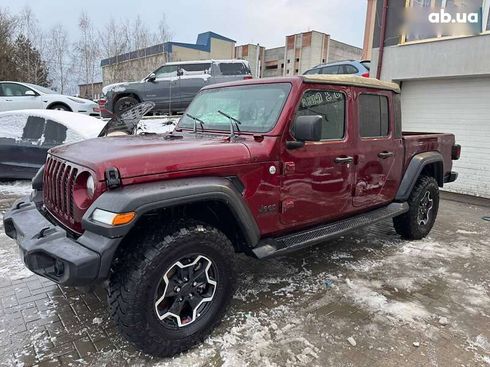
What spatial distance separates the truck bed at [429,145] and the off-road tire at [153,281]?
9.94 ft

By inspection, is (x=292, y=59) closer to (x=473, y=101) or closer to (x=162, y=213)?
(x=473, y=101)

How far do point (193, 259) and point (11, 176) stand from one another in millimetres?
6640

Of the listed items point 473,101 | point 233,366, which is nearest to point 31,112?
point 233,366

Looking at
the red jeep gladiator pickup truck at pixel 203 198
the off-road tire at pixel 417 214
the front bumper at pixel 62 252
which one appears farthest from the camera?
the off-road tire at pixel 417 214

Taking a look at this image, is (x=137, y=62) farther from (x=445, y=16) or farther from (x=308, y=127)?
(x=308, y=127)

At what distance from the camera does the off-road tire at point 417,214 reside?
4.83 m

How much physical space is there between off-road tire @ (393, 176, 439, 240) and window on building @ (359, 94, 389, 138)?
1072mm

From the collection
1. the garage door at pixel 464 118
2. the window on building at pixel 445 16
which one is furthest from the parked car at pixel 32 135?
the window on building at pixel 445 16

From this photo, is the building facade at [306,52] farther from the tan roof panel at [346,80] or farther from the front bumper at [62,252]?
the front bumper at [62,252]

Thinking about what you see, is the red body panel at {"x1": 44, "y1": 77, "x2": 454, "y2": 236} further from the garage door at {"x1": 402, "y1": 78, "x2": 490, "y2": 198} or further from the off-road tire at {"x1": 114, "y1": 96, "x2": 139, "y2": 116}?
the off-road tire at {"x1": 114, "y1": 96, "x2": 139, "y2": 116}

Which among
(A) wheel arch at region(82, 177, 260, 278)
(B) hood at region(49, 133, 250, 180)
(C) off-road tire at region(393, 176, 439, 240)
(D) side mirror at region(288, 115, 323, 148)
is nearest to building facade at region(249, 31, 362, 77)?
(C) off-road tire at region(393, 176, 439, 240)

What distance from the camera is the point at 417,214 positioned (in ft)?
16.3

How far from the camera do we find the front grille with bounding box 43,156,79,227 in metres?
2.58

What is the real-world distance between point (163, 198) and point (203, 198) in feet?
0.95
